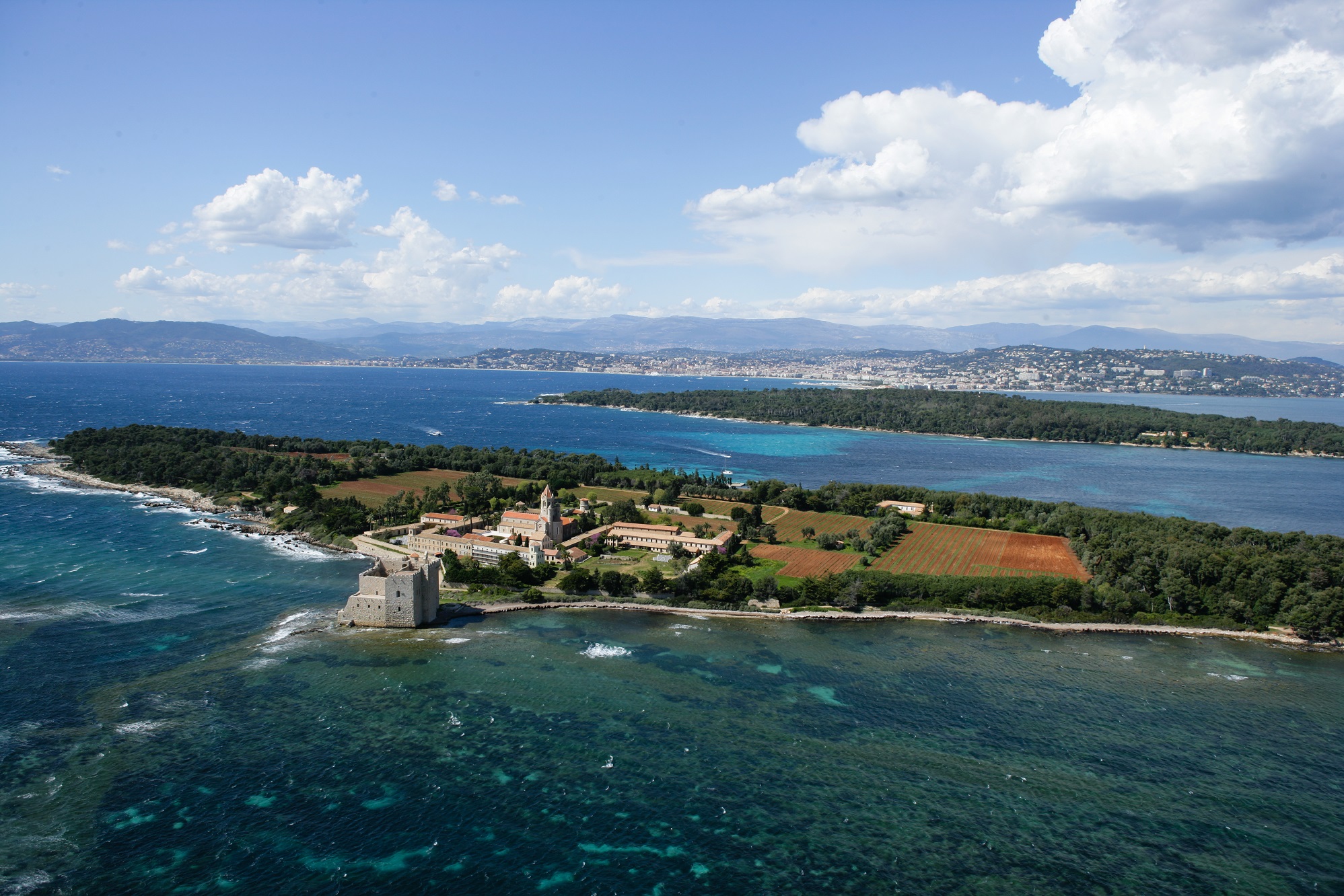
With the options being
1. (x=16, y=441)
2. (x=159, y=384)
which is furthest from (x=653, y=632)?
(x=159, y=384)

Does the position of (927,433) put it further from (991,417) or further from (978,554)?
(978,554)

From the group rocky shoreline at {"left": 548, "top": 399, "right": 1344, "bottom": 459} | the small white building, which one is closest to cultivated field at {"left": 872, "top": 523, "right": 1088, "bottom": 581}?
the small white building

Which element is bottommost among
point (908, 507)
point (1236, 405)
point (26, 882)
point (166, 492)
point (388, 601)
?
point (26, 882)

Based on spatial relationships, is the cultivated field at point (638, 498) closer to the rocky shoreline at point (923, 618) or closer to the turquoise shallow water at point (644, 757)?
the rocky shoreline at point (923, 618)

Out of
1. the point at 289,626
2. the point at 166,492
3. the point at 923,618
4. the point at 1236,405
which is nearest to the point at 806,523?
the point at 923,618

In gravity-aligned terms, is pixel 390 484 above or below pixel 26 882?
above

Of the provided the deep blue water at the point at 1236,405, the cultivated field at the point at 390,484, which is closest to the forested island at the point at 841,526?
the cultivated field at the point at 390,484
